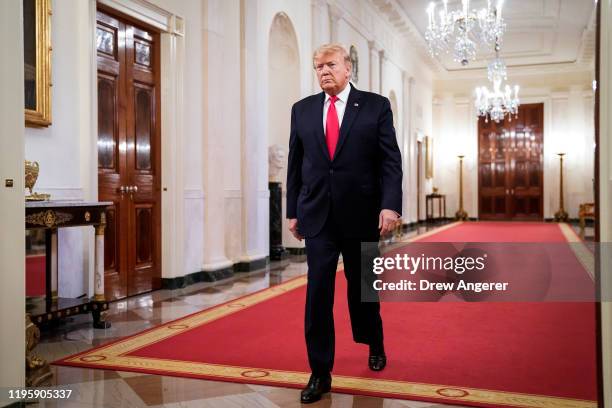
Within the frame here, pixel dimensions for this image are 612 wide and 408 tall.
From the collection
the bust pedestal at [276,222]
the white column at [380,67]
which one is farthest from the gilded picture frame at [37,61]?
the white column at [380,67]

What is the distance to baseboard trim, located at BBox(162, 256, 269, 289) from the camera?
234 inches

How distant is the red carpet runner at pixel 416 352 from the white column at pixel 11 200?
852 millimetres

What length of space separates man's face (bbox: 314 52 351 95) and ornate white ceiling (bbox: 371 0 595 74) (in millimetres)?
10128

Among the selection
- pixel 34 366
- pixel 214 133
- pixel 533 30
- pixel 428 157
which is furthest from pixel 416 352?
pixel 428 157

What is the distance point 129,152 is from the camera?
18.0 ft

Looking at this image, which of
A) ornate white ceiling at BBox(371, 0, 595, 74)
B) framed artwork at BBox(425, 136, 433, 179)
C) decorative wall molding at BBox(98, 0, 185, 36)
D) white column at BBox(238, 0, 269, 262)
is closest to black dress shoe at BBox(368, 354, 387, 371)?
decorative wall molding at BBox(98, 0, 185, 36)

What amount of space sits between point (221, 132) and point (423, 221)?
1138cm

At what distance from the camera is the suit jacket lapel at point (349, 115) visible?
268 cm

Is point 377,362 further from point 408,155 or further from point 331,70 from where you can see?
point 408,155

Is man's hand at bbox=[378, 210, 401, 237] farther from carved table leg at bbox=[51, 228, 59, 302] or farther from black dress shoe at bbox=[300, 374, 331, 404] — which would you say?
carved table leg at bbox=[51, 228, 59, 302]

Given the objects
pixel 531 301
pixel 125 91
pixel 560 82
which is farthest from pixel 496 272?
pixel 560 82

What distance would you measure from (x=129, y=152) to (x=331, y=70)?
3.33 metres

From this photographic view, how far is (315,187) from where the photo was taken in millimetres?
2691

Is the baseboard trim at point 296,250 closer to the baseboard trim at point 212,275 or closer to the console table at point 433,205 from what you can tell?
the baseboard trim at point 212,275
